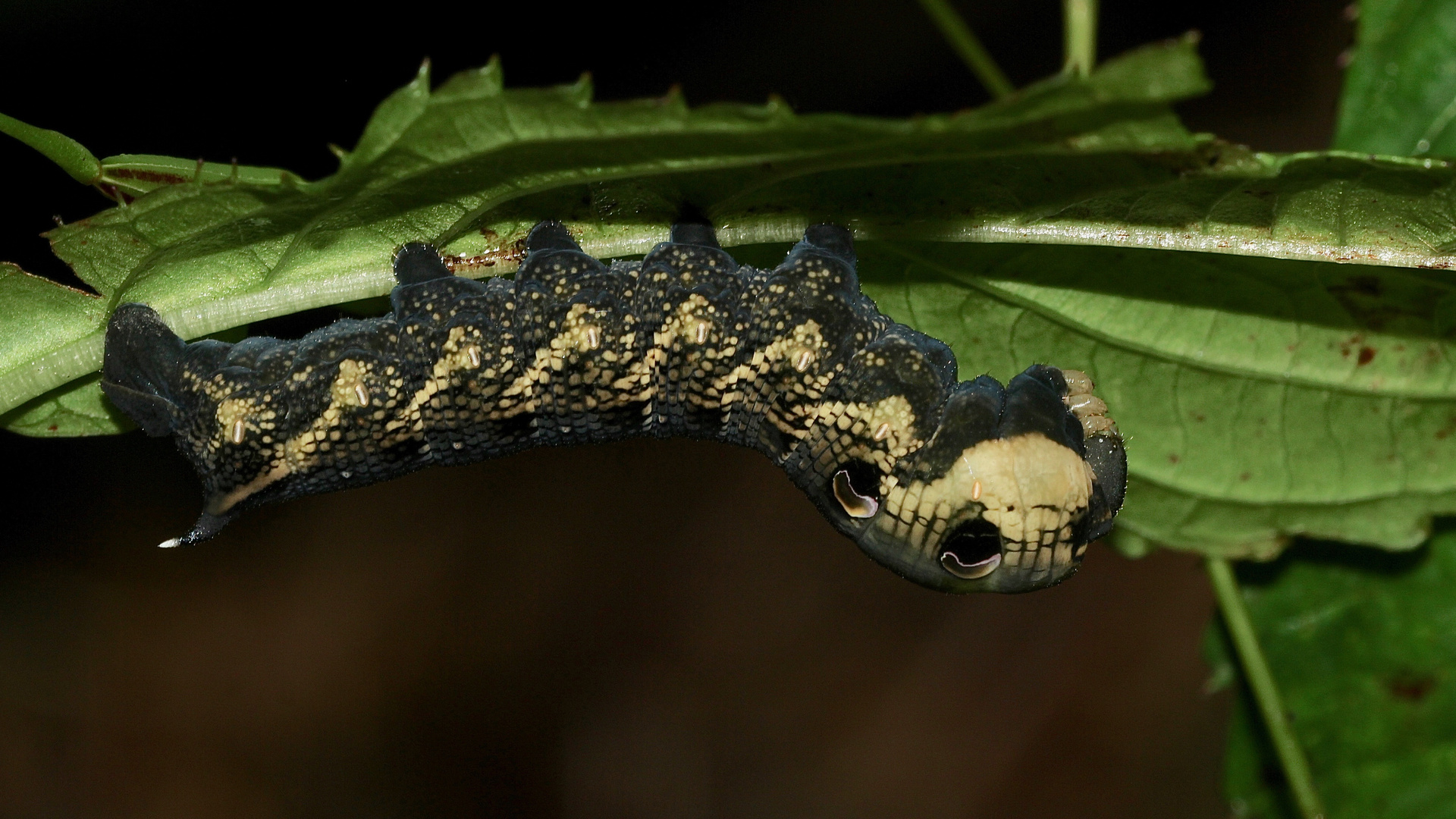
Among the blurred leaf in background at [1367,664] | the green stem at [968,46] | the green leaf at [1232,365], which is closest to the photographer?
the green leaf at [1232,365]

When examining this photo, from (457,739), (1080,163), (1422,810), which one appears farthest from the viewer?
(457,739)

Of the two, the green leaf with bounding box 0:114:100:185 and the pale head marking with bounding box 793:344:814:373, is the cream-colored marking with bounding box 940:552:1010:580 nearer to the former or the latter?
the pale head marking with bounding box 793:344:814:373

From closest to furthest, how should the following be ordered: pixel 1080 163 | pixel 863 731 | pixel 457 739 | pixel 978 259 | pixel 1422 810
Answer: pixel 1080 163 → pixel 978 259 → pixel 1422 810 → pixel 457 739 → pixel 863 731

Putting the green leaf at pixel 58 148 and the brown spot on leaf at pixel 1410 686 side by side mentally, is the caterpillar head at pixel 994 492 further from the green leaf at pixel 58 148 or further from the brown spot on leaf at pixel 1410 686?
the green leaf at pixel 58 148

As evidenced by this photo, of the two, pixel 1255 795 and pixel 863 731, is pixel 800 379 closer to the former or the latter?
pixel 1255 795

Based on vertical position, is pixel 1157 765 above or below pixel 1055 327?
below

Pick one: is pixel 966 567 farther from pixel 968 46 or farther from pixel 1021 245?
pixel 968 46

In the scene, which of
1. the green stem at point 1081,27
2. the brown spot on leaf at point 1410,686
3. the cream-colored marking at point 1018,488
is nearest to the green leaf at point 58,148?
the cream-colored marking at point 1018,488

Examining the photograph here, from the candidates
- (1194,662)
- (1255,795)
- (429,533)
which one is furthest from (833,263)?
(1194,662)
